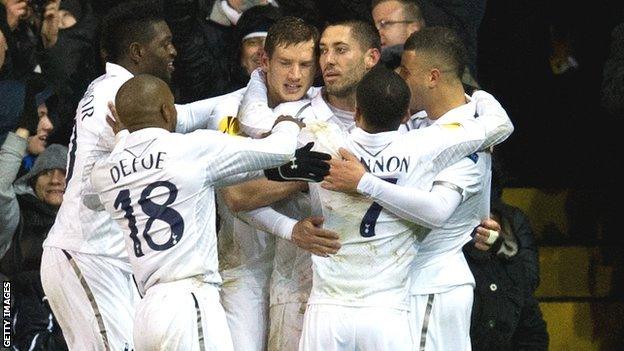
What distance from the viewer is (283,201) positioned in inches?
379

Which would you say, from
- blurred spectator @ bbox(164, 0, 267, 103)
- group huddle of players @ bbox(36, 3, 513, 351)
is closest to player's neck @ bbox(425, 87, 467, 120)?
group huddle of players @ bbox(36, 3, 513, 351)

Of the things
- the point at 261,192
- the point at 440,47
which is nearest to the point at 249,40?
the point at 440,47

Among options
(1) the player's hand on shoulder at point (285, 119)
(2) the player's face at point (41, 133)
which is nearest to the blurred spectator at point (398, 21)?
(1) the player's hand on shoulder at point (285, 119)

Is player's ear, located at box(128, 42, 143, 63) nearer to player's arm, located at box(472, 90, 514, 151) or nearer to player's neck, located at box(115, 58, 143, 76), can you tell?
player's neck, located at box(115, 58, 143, 76)

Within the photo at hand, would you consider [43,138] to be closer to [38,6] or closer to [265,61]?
[38,6]

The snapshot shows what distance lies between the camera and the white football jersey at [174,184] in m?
8.49

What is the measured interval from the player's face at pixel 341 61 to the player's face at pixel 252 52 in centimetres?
175

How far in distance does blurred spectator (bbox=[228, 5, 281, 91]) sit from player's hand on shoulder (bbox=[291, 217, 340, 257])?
2627mm

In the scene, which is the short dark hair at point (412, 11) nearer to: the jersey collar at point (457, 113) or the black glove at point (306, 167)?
the jersey collar at point (457, 113)

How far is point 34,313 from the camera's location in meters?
11.0

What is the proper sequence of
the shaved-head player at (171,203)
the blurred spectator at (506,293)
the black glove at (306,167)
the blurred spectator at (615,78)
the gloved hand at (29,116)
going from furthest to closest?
the blurred spectator at (615,78) < the gloved hand at (29,116) < the blurred spectator at (506,293) < the black glove at (306,167) < the shaved-head player at (171,203)

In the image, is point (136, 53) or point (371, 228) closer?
point (371, 228)

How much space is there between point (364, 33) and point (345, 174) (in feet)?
4.48

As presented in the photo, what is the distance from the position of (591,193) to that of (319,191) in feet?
15.2
